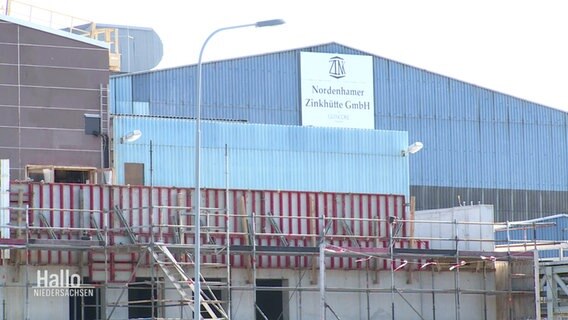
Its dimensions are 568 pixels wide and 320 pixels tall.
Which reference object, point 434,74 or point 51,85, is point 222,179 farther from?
point 434,74

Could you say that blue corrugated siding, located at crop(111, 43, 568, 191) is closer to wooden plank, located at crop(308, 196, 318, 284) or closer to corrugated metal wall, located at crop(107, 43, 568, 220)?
corrugated metal wall, located at crop(107, 43, 568, 220)

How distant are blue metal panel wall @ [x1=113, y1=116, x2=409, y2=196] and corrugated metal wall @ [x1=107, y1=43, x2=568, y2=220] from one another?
5382 mm

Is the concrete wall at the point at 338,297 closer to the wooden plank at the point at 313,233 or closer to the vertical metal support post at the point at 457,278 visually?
the wooden plank at the point at 313,233

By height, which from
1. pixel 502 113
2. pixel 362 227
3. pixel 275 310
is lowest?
pixel 275 310

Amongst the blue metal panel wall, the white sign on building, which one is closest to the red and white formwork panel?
the blue metal panel wall

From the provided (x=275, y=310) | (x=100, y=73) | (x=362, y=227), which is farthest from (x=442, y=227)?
(x=100, y=73)

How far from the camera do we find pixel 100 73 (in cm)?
5469

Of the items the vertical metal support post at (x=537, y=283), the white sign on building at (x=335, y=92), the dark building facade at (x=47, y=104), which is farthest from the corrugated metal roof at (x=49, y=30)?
the vertical metal support post at (x=537, y=283)

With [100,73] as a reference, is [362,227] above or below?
below

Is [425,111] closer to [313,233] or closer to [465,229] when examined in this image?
[465,229]

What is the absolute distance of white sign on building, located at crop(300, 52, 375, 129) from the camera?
63594mm

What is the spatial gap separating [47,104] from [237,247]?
46.8ft

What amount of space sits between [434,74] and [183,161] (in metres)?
18.7

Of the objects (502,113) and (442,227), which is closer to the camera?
(442,227)
